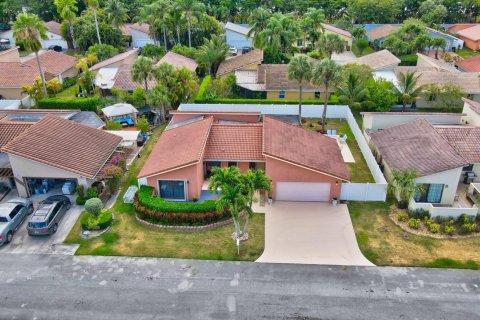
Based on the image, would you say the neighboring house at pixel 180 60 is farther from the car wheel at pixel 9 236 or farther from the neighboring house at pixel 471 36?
the neighboring house at pixel 471 36

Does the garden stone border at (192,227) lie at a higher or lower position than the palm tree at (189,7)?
lower

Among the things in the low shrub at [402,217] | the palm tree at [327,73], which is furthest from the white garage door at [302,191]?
the palm tree at [327,73]

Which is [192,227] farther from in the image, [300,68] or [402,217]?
[300,68]

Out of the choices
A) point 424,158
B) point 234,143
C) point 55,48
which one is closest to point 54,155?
point 234,143

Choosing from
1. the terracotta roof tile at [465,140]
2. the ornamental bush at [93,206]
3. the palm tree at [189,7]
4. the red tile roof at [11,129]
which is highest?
the palm tree at [189,7]

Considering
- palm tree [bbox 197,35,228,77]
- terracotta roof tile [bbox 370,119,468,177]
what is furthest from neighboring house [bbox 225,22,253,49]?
terracotta roof tile [bbox 370,119,468,177]

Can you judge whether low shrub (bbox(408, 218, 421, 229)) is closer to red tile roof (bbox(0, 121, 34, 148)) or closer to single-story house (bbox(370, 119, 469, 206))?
single-story house (bbox(370, 119, 469, 206))
